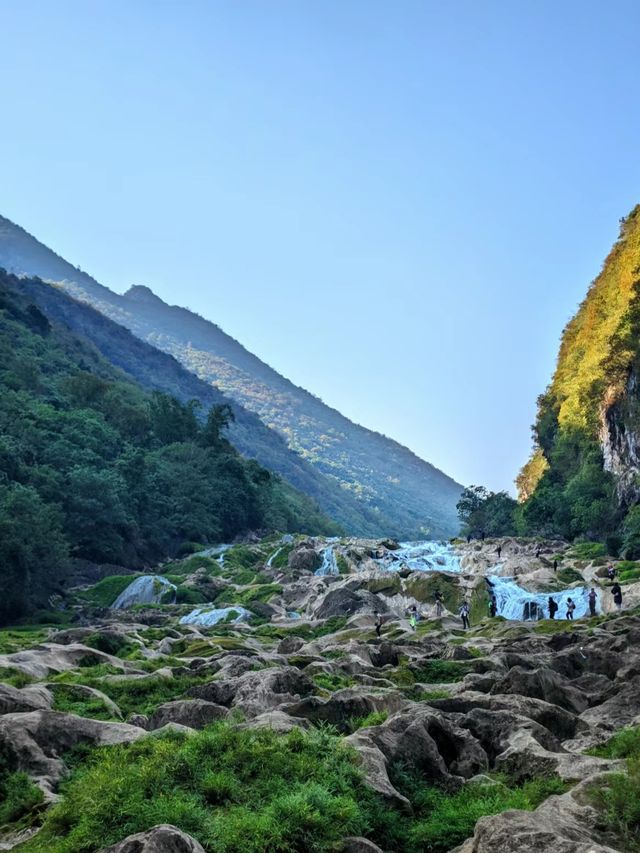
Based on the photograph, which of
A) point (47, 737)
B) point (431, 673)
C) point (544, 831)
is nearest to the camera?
point (544, 831)

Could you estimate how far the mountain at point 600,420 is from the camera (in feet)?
217

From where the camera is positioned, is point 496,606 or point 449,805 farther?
point 496,606

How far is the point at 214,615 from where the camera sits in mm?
44906

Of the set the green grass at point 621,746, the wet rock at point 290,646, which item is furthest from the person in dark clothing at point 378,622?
the green grass at point 621,746

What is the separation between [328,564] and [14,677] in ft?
147

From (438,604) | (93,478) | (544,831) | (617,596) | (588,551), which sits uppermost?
(588,551)

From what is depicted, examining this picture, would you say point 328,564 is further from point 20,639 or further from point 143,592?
point 20,639

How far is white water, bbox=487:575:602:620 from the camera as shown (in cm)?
4194

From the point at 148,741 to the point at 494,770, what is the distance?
6.16 meters

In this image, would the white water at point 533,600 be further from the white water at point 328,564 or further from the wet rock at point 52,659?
the wet rock at point 52,659

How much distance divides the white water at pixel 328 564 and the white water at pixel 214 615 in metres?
16.6

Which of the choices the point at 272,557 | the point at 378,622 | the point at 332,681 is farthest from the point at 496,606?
the point at 272,557

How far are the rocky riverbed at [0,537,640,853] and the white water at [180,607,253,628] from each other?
25.4ft

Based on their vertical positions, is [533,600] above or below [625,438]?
A: below
